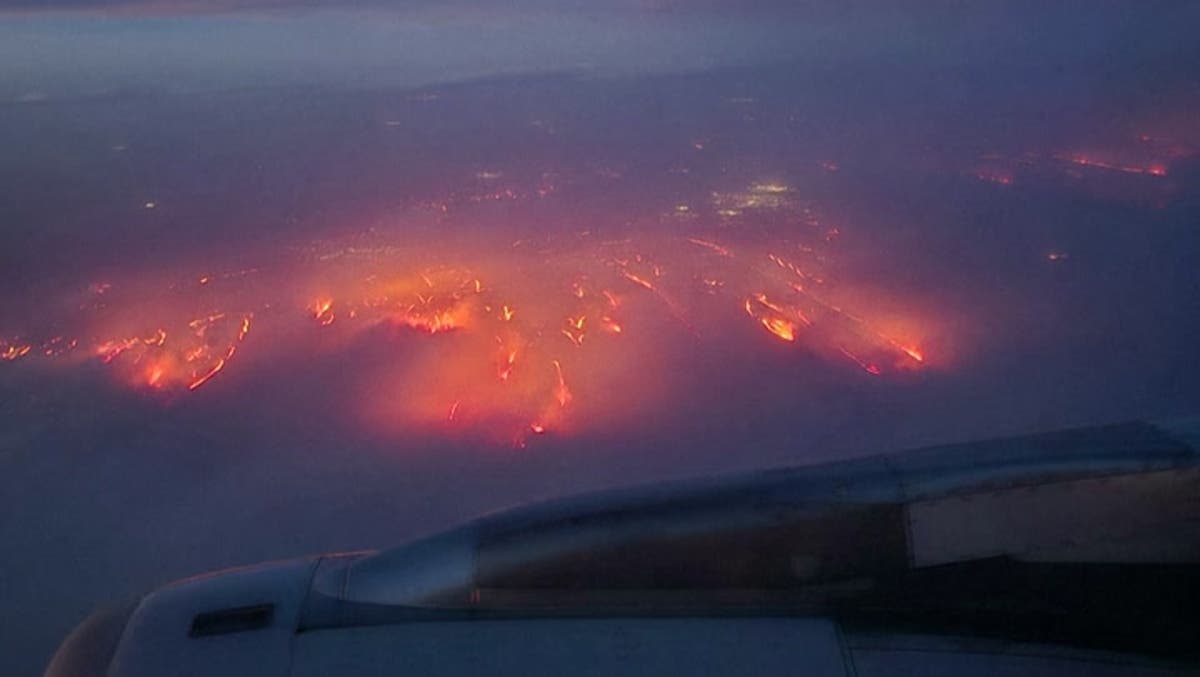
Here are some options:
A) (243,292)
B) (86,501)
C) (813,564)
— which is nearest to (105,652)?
(813,564)

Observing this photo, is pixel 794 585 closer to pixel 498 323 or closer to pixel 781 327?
pixel 781 327

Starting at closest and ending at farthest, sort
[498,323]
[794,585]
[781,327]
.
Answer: [794,585], [781,327], [498,323]

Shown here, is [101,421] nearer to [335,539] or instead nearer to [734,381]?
[335,539]

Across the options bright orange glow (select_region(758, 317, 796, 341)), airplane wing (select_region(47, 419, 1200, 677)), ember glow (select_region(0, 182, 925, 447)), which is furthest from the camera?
bright orange glow (select_region(758, 317, 796, 341))

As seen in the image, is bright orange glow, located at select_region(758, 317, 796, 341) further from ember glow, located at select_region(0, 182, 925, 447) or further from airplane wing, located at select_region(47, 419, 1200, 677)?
airplane wing, located at select_region(47, 419, 1200, 677)

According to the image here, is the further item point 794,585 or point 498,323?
point 498,323

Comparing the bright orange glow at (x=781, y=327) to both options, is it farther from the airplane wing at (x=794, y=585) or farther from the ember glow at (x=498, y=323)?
the airplane wing at (x=794, y=585)

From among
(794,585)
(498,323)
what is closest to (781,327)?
(498,323)

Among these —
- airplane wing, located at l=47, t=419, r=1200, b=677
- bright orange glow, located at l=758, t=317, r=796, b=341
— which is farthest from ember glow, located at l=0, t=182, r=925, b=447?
airplane wing, located at l=47, t=419, r=1200, b=677

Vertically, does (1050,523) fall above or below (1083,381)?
above

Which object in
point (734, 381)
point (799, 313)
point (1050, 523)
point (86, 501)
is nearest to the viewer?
point (1050, 523)

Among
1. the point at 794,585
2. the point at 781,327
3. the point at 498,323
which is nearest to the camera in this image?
the point at 794,585
